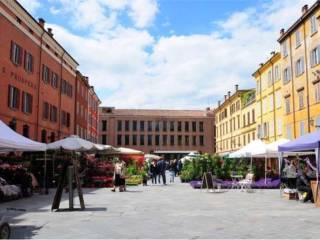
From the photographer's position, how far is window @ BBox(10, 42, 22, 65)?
91.3ft

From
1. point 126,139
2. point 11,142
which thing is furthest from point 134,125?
point 11,142

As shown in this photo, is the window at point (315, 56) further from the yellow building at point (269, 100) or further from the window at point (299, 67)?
the yellow building at point (269, 100)

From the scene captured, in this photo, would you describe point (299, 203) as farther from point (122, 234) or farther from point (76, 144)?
point (76, 144)

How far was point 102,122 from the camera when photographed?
90.2 meters

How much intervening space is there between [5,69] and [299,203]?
18.8m

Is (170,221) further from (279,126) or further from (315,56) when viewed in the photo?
(279,126)

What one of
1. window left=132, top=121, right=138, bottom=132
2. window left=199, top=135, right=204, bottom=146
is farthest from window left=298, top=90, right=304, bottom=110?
window left=132, top=121, right=138, bottom=132

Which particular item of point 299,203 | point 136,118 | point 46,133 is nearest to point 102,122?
point 136,118

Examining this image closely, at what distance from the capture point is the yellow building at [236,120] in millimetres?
55438

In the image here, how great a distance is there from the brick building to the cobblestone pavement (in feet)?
249

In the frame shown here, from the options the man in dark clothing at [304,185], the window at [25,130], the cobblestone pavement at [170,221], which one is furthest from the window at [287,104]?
the cobblestone pavement at [170,221]

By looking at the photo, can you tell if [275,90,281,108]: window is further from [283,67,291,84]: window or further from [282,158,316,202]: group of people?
[282,158,316,202]: group of people

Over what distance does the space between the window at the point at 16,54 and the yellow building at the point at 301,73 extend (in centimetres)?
2002

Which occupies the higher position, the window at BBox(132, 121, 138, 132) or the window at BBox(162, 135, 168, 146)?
the window at BBox(132, 121, 138, 132)
